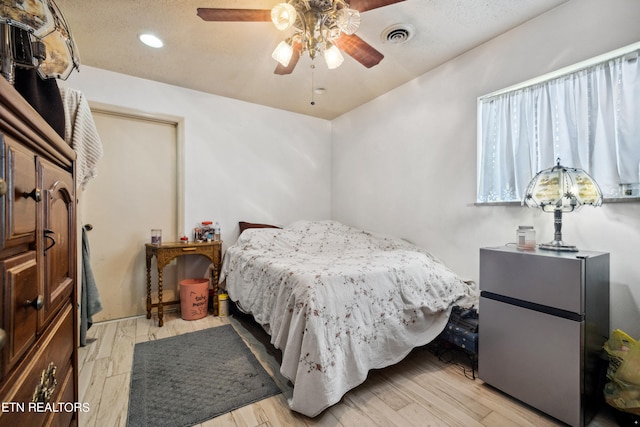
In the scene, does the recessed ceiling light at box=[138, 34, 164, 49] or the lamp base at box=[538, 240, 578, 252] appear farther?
the recessed ceiling light at box=[138, 34, 164, 49]

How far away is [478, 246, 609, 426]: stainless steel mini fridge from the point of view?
1.40 m

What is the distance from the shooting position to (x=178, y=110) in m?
3.00

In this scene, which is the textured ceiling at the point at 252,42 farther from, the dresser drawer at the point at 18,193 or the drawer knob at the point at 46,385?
the drawer knob at the point at 46,385

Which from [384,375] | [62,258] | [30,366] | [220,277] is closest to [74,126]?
[62,258]

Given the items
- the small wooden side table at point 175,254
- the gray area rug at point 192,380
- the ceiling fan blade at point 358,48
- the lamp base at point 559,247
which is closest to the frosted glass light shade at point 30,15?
the ceiling fan blade at point 358,48

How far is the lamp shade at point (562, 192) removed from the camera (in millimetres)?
1560

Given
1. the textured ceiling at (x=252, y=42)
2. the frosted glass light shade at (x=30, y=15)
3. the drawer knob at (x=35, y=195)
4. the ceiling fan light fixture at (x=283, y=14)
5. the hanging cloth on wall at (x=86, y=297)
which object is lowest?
the hanging cloth on wall at (x=86, y=297)

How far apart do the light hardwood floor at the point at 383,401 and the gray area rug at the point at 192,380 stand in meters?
0.06

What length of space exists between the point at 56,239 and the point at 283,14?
137cm

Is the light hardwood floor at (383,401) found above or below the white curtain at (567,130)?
below

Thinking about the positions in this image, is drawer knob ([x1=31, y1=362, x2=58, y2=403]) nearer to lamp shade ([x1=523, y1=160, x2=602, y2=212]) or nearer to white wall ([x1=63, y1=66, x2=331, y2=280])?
lamp shade ([x1=523, y1=160, x2=602, y2=212])

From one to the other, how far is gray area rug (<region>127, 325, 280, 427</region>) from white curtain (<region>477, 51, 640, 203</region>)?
220cm

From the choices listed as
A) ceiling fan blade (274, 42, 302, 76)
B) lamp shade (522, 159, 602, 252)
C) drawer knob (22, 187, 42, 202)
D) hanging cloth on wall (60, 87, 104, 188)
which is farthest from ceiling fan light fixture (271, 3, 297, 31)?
lamp shade (522, 159, 602, 252)

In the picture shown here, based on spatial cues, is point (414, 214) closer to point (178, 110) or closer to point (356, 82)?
point (356, 82)
